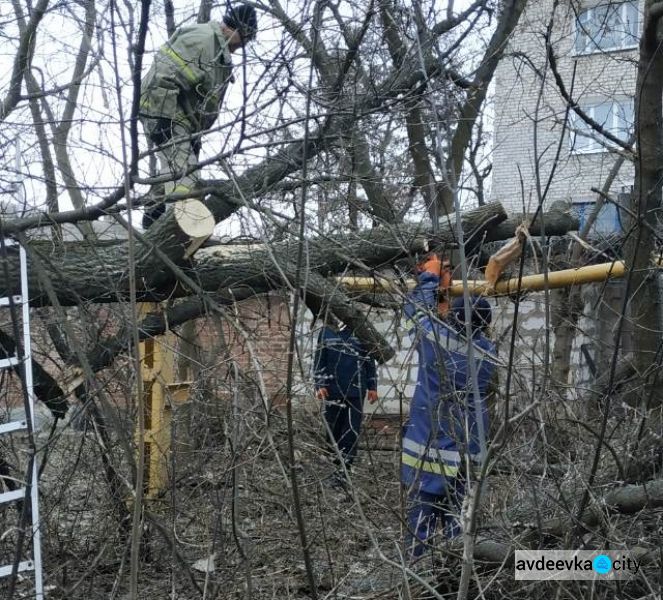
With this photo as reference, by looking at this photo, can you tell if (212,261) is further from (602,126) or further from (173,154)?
(602,126)

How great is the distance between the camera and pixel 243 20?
4.04m

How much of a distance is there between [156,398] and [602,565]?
3.26 m

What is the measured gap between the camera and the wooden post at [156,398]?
201 inches

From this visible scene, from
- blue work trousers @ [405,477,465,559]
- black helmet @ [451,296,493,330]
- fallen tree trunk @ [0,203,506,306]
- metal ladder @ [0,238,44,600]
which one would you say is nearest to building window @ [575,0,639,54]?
fallen tree trunk @ [0,203,506,306]

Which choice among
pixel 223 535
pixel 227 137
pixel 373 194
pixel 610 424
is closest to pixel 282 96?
pixel 227 137

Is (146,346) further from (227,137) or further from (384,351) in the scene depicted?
(227,137)

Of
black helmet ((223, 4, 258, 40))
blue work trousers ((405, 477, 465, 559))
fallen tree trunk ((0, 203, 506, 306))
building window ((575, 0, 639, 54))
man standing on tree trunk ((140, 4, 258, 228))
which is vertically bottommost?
blue work trousers ((405, 477, 465, 559))

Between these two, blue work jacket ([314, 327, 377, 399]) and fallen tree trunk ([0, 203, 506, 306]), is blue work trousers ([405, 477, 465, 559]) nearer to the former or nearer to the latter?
blue work jacket ([314, 327, 377, 399])

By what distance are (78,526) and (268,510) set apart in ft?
3.17

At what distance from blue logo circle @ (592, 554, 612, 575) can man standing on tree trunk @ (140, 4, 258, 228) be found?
2.38 m

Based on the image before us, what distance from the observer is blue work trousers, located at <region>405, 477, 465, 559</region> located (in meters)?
3.33

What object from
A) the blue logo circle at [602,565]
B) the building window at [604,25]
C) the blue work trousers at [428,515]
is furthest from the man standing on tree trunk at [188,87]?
the blue logo circle at [602,565]

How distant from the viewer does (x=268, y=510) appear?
450cm

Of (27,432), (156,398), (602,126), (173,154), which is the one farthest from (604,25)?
(27,432)
